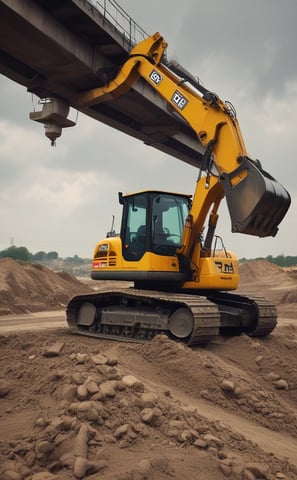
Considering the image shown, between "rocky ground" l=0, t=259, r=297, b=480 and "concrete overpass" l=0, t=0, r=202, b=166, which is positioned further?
"concrete overpass" l=0, t=0, r=202, b=166

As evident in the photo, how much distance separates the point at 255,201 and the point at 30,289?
1384 centimetres

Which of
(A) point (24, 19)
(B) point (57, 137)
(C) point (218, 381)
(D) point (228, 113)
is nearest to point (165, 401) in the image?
(C) point (218, 381)

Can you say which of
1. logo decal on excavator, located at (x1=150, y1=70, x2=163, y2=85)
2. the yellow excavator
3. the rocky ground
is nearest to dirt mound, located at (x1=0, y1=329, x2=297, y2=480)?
the rocky ground

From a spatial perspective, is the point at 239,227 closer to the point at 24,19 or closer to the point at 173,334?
the point at 173,334

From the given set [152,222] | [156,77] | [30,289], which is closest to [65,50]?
[156,77]

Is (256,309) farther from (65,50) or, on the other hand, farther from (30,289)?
(30,289)

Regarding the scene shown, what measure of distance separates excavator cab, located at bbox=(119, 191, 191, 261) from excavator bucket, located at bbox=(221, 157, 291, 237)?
1485 mm

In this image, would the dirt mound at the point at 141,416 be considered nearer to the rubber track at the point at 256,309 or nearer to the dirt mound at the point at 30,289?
the rubber track at the point at 256,309

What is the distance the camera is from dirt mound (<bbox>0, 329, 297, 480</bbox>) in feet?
12.6

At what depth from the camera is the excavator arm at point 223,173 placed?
8.02 metres

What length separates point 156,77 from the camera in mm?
10344

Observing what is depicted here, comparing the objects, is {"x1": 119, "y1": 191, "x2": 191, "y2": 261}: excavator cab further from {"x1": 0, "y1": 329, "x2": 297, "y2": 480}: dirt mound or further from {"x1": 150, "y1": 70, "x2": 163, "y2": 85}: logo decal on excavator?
{"x1": 150, "y1": 70, "x2": 163, "y2": 85}: logo decal on excavator

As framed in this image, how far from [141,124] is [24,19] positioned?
8228 millimetres

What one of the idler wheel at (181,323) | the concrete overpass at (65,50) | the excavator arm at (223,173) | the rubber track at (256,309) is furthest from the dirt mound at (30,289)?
the excavator arm at (223,173)
